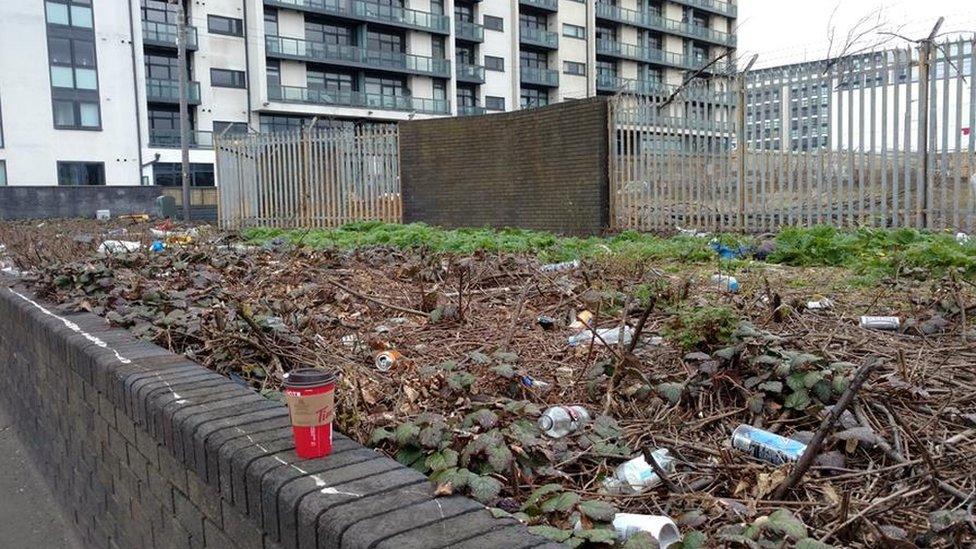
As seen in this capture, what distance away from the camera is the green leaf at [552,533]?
1679 mm

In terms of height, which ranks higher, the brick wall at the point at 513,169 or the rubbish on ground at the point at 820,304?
the brick wall at the point at 513,169

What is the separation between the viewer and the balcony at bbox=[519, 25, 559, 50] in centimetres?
5804

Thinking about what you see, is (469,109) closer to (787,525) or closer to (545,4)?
(545,4)

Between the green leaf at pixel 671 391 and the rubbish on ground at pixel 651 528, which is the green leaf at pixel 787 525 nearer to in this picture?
the rubbish on ground at pixel 651 528

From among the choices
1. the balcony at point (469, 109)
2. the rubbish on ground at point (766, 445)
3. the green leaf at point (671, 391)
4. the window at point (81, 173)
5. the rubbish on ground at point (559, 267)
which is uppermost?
the balcony at point (469, 109)

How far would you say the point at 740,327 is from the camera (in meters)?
3.12

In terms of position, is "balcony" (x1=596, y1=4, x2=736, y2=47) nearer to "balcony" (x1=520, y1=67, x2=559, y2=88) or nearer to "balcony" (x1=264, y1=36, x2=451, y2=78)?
"balcony" (x1=520, y1=67, x2=559, y2=88)

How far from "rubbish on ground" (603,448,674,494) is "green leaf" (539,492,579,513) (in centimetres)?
25

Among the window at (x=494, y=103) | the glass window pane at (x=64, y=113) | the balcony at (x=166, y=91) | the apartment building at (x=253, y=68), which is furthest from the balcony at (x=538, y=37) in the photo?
the glass window pane at (x=64, y=113)

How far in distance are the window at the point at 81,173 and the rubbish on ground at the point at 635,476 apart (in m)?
44.2

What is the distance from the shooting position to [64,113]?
40.7 meters

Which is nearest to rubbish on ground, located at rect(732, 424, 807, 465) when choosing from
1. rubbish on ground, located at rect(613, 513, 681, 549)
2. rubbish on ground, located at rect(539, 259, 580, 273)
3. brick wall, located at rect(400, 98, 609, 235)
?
rubbish on ground, located at rect(613, 513, 681, 549)

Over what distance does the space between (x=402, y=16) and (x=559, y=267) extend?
159 feet

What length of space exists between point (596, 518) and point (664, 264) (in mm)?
5394
